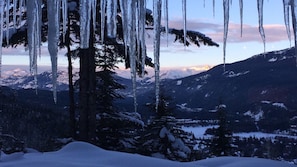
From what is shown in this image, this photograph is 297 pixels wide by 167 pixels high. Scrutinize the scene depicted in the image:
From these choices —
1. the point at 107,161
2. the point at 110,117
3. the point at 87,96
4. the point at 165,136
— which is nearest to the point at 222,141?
the point at 165,136

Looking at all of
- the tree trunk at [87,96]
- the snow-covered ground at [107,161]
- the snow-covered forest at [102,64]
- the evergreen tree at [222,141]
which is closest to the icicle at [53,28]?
the snow-covered forest at [102,64]

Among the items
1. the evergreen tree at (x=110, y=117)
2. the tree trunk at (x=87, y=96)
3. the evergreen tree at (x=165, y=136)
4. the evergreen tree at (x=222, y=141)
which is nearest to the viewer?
the tree trunk at (x=87, y=96)

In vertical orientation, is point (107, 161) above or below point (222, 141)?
above

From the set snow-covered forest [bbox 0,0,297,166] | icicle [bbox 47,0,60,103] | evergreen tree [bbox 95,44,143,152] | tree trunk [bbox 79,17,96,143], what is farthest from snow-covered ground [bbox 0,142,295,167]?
evergreen tree [bbox 95,44,143,152]

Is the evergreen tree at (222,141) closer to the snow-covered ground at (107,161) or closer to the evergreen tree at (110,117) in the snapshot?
the evergreen tree at (110,117)

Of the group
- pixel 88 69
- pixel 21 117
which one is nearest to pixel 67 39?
pixel 88 69

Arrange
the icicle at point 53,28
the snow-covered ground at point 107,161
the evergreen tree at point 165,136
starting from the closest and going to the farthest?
1. the icicle at point 53,28
2. the snow-covered ground at point 107,161
3. the evergreen tree at point 165,136

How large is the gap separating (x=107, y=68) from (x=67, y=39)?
402 centimetres

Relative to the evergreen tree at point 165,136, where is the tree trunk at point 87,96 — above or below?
above

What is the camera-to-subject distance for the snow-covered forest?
8.53 feet

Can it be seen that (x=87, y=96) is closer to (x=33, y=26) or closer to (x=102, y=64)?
(x=102, y=64)

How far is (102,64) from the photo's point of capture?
1520 centimetres

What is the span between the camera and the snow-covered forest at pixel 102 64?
2600 millimetres

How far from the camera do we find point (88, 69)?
1059cm
